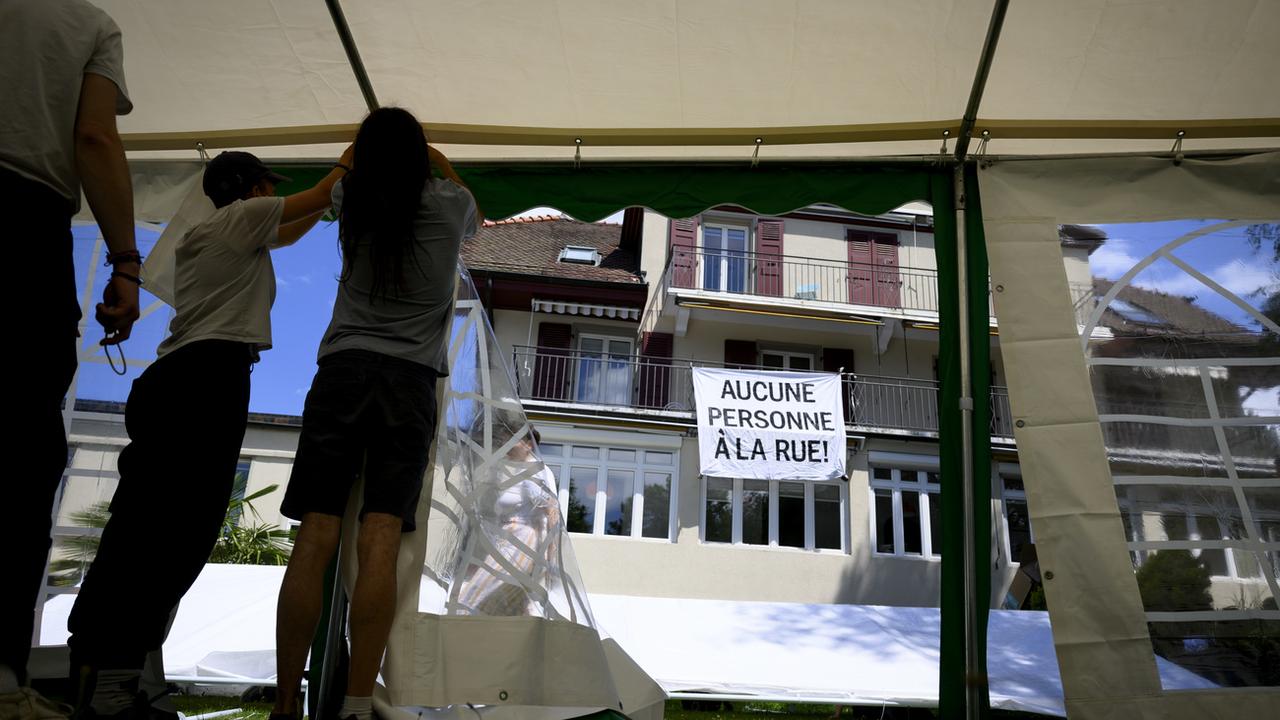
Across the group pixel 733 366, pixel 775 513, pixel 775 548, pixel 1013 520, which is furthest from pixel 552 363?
pixel 1013 520

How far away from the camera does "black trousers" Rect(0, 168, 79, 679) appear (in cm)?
119

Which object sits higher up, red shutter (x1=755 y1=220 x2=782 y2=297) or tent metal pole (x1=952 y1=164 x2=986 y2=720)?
red shutter (x1=755 y1=220 x2=782 y2=297)

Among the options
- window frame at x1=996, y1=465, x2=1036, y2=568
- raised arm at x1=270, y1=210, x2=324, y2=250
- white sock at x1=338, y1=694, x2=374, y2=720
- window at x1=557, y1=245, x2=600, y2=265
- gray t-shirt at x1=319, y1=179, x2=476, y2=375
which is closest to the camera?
white sock at x1=338, y1=694, x2=374, y2=720

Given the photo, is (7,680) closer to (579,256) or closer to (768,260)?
(768,260)

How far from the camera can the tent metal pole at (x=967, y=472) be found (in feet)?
8.50

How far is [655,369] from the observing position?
693 inches

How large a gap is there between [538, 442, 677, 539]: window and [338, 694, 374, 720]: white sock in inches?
573

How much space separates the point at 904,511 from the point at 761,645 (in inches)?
483

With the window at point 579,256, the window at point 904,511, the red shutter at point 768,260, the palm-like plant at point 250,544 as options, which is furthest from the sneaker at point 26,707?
the window at point 579,256

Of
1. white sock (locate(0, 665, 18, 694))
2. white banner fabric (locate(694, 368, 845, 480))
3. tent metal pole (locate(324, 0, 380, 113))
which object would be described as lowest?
white sock (locate(0, 665, 18, 694))

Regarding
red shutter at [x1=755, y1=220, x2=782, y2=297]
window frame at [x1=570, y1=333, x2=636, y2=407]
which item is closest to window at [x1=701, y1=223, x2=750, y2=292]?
red shutter at [x1=755, y1=220, x2=782, y2=297]

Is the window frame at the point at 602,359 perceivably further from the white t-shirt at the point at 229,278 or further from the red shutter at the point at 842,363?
the white t-shirt at the point at 229,278

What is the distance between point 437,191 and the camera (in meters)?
2.02

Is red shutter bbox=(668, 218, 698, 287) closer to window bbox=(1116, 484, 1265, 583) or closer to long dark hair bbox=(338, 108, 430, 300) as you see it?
window bbox=(1116, 484, 1265, 583)
